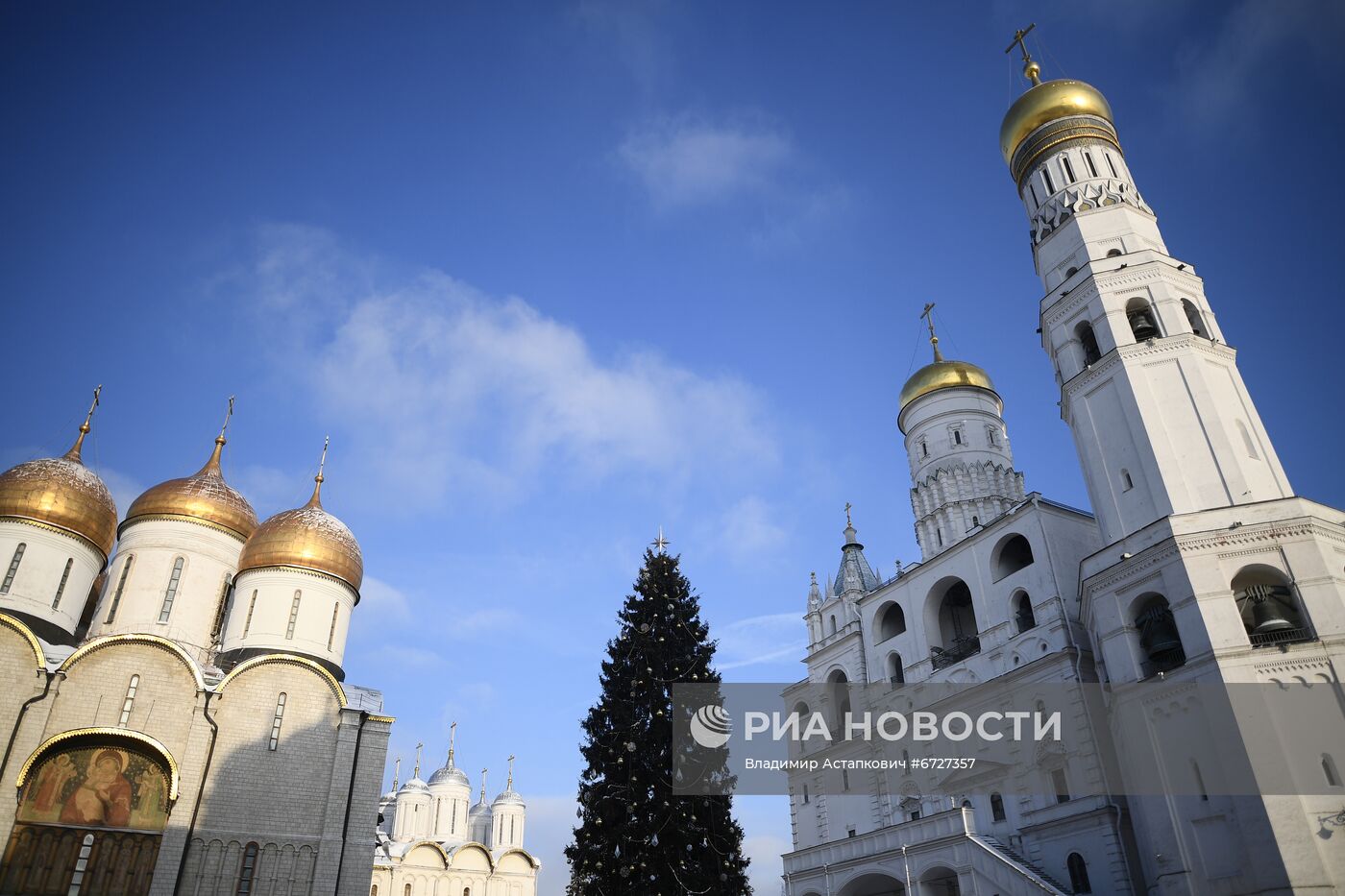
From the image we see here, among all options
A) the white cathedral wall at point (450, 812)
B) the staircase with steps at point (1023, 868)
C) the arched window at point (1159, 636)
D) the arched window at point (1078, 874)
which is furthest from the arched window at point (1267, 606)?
the white cathedral wall at point (450, 812)

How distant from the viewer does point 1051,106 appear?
27.6 metres

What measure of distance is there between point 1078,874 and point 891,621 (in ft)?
36.2

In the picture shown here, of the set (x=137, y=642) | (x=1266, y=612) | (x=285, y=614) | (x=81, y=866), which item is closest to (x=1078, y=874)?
(x=1266, y=612)

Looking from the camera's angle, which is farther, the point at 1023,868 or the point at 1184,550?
the point at 1023,868

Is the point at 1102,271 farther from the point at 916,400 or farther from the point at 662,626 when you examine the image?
the point at 662,626

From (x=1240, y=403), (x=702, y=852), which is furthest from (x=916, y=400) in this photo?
(x=702, y=852)

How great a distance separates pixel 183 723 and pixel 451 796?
28.5 m

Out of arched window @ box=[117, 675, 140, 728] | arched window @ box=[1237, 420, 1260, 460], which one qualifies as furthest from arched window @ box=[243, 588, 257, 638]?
arched window @ box=[1237, 420, 1260, 460]

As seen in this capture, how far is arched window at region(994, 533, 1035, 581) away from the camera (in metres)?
26.5

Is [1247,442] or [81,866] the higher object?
[1247,442]

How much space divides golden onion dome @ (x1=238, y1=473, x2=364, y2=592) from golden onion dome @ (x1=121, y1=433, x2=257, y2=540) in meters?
1.06

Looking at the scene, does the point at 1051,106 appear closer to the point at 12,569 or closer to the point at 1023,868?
the point at 1023,868

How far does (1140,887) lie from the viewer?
19.3m

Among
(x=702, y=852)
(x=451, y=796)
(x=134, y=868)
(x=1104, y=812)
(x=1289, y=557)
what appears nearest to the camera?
(x=702, y=852)
